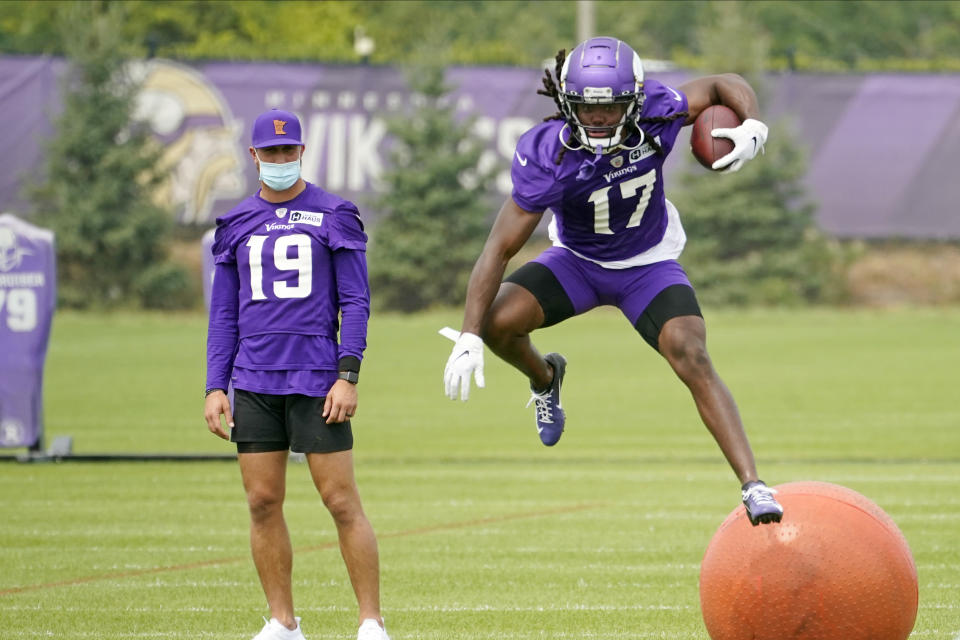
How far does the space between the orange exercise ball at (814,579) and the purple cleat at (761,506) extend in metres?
0.07

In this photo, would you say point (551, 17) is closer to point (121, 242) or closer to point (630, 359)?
point (121, 242)

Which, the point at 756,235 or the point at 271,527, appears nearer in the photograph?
the point at 271,527

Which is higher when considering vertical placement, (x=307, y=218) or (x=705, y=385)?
(x=307, y=218)

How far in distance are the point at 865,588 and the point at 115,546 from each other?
5.58 meters

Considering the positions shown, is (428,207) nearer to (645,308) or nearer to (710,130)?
(645,308)

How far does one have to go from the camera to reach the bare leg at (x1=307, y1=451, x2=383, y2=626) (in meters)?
7.54

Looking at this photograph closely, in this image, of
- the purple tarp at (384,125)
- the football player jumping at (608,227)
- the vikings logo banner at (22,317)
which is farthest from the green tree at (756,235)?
the football player jumping at (608,227)

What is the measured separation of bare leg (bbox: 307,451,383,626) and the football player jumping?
62 cm

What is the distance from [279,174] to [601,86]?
1491mm

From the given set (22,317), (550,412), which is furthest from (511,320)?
(22,317)

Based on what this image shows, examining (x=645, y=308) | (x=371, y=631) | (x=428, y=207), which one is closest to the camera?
(x=371, y=631)

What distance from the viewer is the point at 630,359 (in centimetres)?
2720

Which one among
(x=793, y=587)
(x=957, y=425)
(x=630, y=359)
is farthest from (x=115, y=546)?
(x=630, y=359)

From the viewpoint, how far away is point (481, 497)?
1332cm
